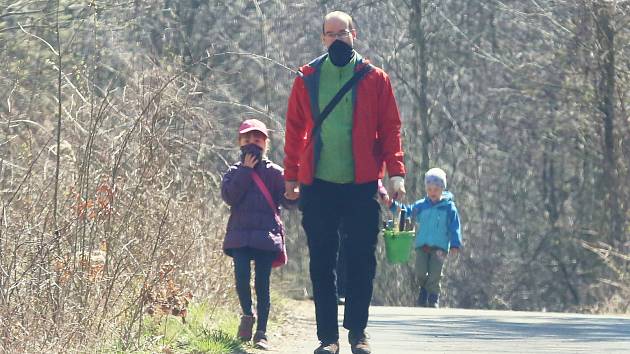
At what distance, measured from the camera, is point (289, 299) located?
633 inches

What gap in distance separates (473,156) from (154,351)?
26683 millimetres

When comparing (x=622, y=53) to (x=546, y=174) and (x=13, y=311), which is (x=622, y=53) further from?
(x=13, y=311)

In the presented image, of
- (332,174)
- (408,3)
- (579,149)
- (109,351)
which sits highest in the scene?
(408,3)

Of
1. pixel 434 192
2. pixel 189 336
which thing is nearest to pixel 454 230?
pixel 434 192

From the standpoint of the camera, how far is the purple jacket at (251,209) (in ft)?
33.9

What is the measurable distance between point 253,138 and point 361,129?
156 centimetres

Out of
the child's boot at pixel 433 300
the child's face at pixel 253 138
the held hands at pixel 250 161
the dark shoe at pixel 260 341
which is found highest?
the child's face at pixel 253 138

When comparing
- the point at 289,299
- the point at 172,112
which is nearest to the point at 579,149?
the point at 289,299

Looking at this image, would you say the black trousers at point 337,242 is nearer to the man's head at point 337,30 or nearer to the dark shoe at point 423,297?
the man's head at point 337,30

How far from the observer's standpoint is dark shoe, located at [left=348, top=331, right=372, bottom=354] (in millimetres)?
9250

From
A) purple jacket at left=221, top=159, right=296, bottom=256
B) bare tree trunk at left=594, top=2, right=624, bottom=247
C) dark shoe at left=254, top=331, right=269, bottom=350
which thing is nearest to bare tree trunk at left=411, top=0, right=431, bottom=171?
bare tree trunk at left=594, top=2, right=624, bottom=247

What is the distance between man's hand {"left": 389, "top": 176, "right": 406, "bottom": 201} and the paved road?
1463 mm

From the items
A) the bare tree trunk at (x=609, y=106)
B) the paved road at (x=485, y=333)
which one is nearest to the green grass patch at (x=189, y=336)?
the paved road at (x=485, y=333)

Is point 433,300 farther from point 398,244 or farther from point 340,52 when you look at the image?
point 340,52
